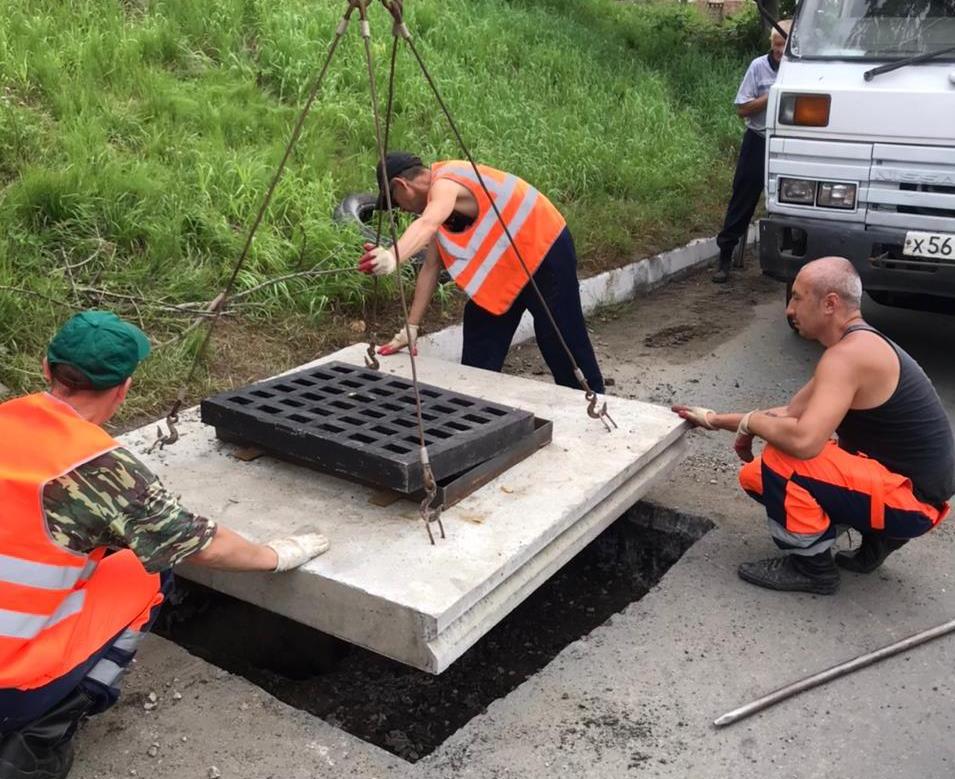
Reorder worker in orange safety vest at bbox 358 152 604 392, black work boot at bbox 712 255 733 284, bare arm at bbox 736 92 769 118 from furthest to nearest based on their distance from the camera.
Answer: black work boot at bbox 712 255 733 284 < bare arm at bbox 736 92 769 118 < worker in orange safety vest at bbox 358 152 604 392

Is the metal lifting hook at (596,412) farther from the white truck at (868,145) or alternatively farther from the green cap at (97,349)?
the white truck at (868,145)

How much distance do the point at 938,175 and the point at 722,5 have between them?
706 inches

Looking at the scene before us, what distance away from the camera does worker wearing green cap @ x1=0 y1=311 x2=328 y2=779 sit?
2.06 m

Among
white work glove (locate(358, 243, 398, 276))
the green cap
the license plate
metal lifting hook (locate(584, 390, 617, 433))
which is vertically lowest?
metal lifting hook (locate(584, 390, 617, 433))

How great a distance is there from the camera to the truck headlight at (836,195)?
5.18 metres

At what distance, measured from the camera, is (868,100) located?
5000 mm

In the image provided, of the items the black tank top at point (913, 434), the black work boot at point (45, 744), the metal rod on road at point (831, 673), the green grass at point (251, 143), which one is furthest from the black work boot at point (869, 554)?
the green grass at point (251, 143)

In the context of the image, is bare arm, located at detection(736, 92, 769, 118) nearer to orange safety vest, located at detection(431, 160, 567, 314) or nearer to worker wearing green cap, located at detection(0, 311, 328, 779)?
orange safety vest, located at detection(431, 160, 567, 314)

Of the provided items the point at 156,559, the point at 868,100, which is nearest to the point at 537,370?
the point at 868,100

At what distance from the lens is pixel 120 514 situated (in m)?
2.13

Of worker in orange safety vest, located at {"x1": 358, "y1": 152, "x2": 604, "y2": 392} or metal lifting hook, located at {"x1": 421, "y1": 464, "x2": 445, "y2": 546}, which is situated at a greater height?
worker in orange safety vest, located at {"x1": 358, "y1": 152, "x2": 604, "y2": 392}

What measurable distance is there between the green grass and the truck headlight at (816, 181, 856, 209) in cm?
205

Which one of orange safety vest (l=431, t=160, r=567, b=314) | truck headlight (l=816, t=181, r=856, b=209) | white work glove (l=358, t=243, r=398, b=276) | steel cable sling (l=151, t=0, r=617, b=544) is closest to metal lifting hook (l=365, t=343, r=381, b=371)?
steel cable sling (l=151, t=0, r=617, b=544)

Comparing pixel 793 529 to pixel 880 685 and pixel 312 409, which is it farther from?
pixel 312 409
